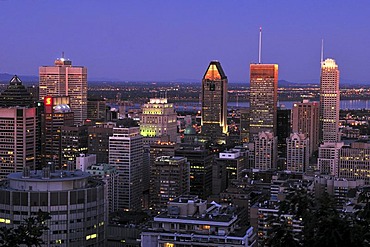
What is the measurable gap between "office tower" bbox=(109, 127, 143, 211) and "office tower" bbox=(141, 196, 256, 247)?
77.5 feet

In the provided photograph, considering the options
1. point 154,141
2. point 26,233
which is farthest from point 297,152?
point 26,233

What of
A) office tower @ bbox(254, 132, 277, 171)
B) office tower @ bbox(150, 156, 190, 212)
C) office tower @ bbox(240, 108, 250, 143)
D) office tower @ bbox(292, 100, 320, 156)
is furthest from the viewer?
office tower @ bbox(240, 108, 250, 143)

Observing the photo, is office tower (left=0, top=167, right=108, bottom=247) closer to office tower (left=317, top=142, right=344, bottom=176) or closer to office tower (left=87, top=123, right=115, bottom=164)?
office tower (left=87, top=123, right=115, bottom=164)

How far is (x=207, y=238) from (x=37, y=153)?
35712 mm

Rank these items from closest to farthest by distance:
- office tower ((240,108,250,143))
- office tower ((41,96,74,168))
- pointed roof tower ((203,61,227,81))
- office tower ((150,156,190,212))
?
1. office tower ((150,156,190,212))
2. office tower ((41,96,74,168))
3. office tower ((240,108,250,143))
4. pointed roof tower ((203,61,227,81))

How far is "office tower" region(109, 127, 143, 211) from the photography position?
43500 mm

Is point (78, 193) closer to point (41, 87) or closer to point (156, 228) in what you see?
point (156, 228)

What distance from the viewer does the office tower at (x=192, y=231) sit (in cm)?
1819

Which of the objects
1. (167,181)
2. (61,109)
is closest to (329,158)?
(167,181)

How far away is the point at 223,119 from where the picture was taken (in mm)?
75188

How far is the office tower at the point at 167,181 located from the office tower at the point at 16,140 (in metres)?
10.3

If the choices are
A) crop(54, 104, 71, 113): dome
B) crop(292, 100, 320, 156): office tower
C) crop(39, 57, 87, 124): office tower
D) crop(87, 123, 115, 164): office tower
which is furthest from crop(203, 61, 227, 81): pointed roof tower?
crop(87, 123, 115, 164): office tower

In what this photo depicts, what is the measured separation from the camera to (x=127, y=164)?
45.1 m

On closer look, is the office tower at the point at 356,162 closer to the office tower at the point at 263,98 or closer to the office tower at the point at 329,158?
the office tower at the point at 329,158
